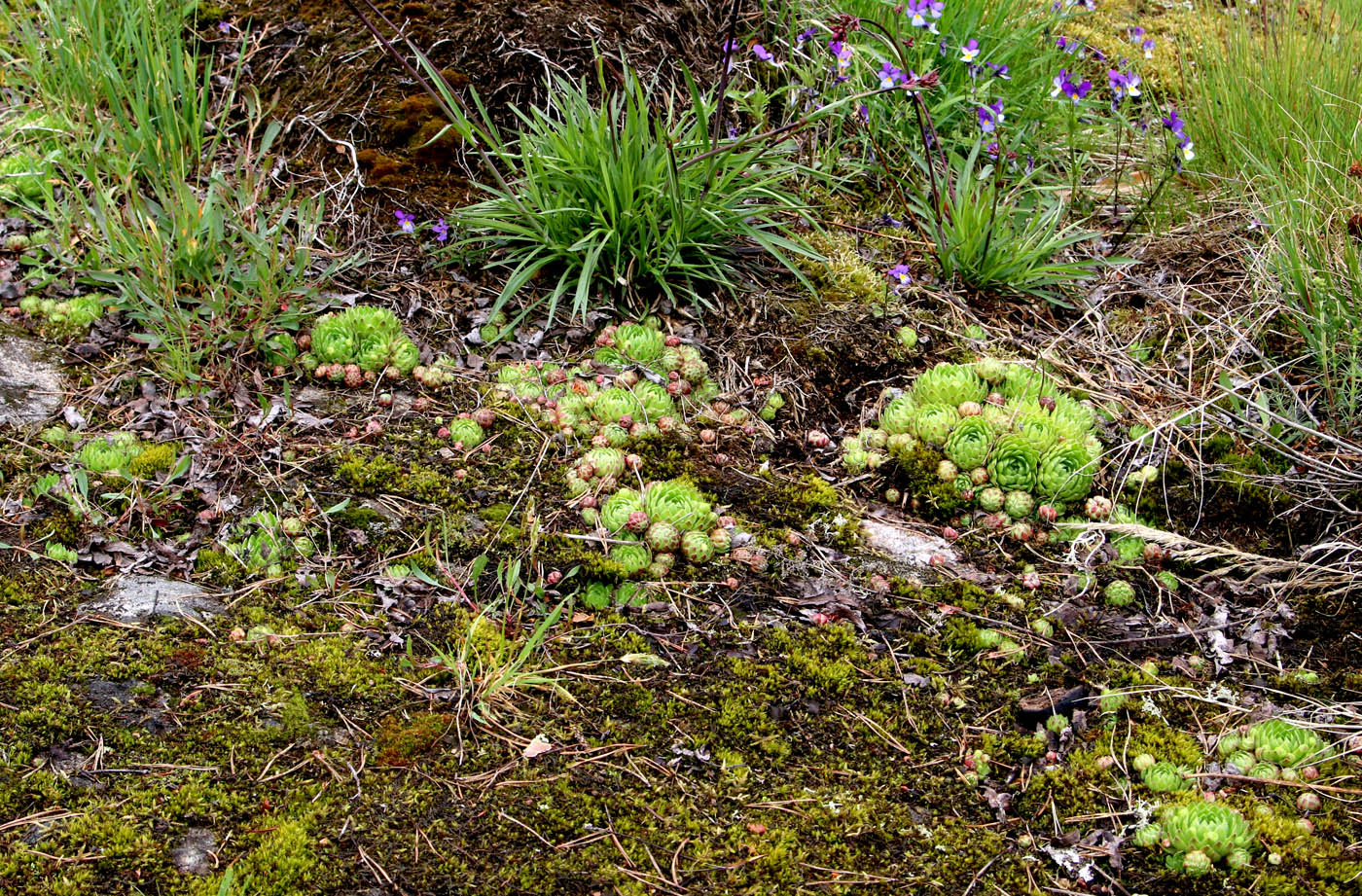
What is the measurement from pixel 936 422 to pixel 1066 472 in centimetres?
46

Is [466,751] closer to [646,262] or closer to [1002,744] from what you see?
[1002,744]

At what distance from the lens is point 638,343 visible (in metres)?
3.68

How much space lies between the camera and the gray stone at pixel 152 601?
2.63m

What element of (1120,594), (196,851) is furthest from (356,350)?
(1120,594)

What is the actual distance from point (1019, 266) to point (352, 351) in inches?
104

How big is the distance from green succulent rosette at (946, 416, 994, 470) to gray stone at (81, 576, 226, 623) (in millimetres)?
2354

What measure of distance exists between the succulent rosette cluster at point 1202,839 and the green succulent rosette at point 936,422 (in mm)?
1448

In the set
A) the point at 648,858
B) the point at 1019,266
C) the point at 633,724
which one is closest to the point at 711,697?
the point at 633,724

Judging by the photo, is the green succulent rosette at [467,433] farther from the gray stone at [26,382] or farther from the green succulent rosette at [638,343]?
the gray stone at [26,382]

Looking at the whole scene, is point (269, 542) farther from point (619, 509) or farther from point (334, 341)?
point (619, 509)

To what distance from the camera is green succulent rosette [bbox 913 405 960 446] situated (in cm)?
339

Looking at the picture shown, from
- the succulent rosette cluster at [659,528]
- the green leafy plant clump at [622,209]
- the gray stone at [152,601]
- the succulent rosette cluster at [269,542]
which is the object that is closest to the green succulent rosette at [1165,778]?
the succulent rosette cluster at [659,528]

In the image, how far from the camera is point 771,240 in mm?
3857

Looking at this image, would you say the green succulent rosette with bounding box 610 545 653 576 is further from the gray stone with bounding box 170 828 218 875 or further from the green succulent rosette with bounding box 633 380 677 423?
the gray stone with bounding box 170 828 218 875
